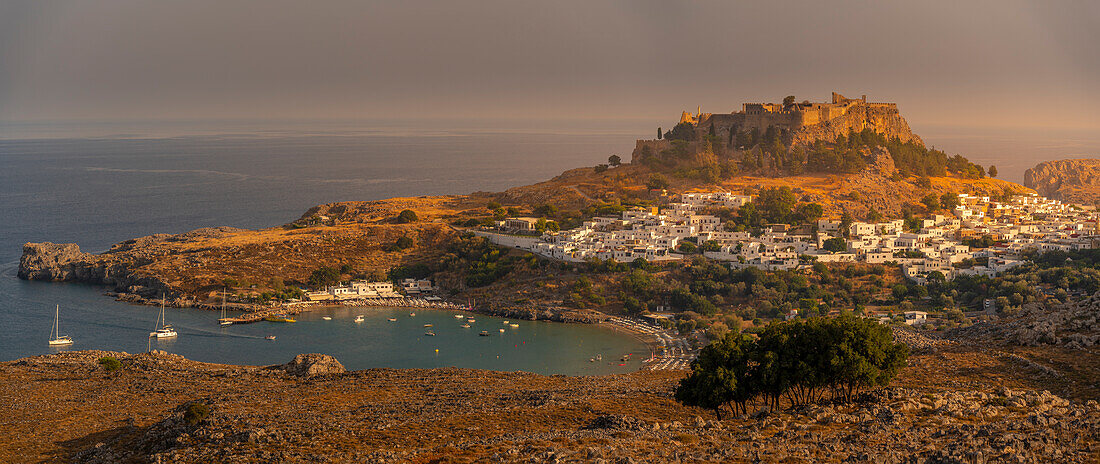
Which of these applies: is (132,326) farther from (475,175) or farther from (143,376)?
(475,175)

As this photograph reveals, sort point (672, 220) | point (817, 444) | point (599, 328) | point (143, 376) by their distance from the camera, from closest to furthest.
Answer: point (817, 444)
point (143, 376)
point (599, 328)
point (672, 220)

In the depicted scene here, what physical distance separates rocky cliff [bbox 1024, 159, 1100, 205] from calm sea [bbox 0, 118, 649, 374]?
3980cm

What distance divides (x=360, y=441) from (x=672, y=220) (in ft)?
101

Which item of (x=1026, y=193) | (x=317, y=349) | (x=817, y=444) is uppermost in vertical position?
(x=1026, y=193)

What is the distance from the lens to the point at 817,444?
10125 mm

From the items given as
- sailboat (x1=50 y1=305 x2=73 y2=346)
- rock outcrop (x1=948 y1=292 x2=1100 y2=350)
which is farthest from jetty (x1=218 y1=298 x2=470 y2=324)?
rock outcrop (x1=948 y1=292 x2=1100 y2=350)

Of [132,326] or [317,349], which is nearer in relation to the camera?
[317,349]

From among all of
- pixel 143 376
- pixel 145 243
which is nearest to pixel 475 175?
pixel 145 243

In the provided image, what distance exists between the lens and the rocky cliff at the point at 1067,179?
56.6 meters

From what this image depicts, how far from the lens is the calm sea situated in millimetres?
29266

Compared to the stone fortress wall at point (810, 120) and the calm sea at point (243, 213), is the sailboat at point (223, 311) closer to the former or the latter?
the calm sea at point (243, 213)

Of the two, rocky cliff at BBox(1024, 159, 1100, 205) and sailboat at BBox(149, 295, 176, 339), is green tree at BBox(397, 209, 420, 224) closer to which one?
sailboat at BBox(149, 295, 176, 339)

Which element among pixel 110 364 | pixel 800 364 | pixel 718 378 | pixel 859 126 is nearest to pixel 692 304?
pixel 110 364

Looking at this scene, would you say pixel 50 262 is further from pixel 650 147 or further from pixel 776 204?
pixel 776 204
